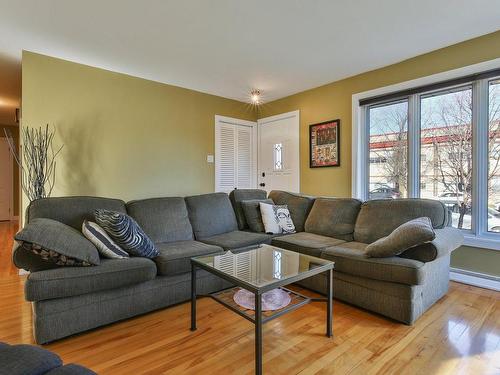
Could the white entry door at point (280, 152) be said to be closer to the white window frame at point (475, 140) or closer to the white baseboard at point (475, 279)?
the white window frame at point (475, 140)

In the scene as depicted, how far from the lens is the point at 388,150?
140 inches

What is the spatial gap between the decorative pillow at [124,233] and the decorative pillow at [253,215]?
130 cm

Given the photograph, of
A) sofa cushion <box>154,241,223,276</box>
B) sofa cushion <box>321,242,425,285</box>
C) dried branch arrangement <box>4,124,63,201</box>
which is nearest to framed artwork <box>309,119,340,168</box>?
sofa cushion <box>321,242,425,285</box>

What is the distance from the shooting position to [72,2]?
Answer: 7.30ft

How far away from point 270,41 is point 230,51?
478 millimetres

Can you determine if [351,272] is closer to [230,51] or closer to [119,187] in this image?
[230,51]

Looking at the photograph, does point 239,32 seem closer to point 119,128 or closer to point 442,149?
point 119,128

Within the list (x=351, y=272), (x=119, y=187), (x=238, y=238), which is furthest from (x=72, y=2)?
(x=351, y=272)

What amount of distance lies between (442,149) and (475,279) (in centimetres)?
139

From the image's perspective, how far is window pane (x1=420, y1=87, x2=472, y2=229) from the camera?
2.92 meters

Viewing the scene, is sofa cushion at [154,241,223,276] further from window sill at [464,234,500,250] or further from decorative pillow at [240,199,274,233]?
window sill at [464,234,500,250]

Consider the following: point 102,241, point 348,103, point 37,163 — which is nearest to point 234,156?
point 348,103

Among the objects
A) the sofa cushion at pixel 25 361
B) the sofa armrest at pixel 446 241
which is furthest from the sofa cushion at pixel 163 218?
the sofa armrest at pixel 446 241

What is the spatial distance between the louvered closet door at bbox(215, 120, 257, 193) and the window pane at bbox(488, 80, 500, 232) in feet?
11.0
